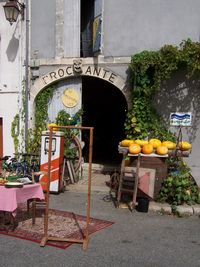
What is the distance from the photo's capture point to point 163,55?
9.91 m

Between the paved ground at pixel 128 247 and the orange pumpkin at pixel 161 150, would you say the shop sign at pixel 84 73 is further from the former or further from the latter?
the paved ground at pixel 128 247

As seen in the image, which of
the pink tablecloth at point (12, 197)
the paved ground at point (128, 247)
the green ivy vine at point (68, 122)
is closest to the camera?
the paved ground at point (128, 247)

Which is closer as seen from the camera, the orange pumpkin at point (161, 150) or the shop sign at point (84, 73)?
the orange pumpkin at point (161, 150)

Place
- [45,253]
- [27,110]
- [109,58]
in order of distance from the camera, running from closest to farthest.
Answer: [45,253]
[109,58]
[27,110]

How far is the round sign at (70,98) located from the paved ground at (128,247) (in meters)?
4.42

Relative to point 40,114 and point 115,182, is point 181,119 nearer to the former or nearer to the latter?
point 115,182

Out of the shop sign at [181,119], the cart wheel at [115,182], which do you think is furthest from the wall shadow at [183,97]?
the cart wheel at [115,182]

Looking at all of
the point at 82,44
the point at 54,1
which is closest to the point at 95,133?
the point at 82,44

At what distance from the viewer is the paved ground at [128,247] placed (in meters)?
5.28

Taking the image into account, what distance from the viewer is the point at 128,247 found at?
232 inches

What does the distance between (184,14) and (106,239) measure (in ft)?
22.2

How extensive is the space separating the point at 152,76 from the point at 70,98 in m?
2.69

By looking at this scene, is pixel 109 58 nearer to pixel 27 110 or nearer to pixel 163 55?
pixel 163 55

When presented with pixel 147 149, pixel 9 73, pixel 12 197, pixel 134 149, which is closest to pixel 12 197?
pixel 12 197
